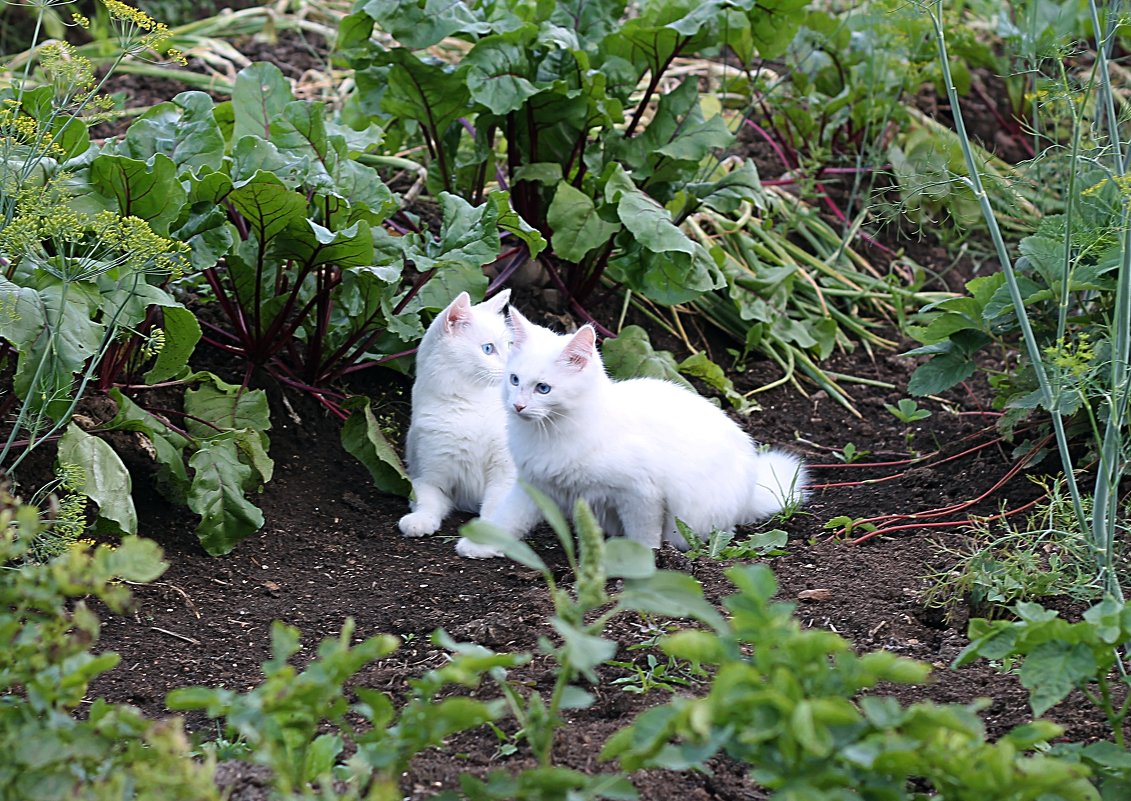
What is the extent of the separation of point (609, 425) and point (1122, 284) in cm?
128

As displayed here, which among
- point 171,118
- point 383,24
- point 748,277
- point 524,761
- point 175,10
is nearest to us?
point 524,761

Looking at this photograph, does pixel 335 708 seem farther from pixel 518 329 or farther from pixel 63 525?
pixel 518 329

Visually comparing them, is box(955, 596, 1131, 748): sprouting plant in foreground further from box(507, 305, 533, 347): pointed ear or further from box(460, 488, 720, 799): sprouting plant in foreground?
box(507, 305, 533, 347): pointed ear

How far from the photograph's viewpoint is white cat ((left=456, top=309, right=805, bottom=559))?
2.98m

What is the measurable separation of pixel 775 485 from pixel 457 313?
1.01m

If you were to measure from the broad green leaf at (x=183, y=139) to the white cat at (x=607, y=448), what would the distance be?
0.88 m

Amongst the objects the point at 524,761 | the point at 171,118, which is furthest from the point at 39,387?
the point at 524,761

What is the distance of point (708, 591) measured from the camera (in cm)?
264

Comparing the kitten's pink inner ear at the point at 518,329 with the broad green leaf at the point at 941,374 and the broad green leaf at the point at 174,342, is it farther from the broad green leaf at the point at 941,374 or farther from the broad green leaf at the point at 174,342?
the broad green leaf at the point at 941,374

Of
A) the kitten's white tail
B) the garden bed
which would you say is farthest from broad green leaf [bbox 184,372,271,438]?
the kitten's white tail

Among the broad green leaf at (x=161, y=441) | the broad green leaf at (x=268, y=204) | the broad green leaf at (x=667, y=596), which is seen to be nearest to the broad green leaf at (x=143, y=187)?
the broad green leaf at (x=268, y=204)

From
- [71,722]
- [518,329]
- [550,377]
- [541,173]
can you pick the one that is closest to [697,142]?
[541,173]

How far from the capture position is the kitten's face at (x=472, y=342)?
340cm

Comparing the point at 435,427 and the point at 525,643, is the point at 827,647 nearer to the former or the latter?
the point at 525,643
